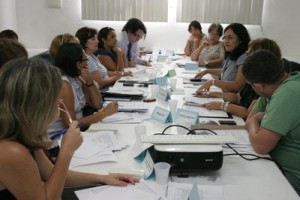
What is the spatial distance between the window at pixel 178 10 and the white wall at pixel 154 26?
13cm

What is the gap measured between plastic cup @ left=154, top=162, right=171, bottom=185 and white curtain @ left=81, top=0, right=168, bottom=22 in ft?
16.2

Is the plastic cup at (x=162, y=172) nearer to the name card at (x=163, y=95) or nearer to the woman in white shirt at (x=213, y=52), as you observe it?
the name card at (x=163, y=95)

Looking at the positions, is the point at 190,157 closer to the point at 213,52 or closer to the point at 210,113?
the point at 210,113

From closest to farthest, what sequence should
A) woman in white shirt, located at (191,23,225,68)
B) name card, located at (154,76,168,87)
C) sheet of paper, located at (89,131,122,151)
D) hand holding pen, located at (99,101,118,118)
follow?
sheet of paper, located at (89,131,122,151)
hand holding pen, located at (99,101,118,118)
name card, located at (154,76,168,87)
woman in white shirt, located at (191,23,225,68)

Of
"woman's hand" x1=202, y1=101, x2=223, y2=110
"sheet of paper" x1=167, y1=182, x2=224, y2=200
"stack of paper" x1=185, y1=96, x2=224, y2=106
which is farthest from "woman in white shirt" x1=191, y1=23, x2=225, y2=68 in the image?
"sheet of paper" x1=167, y1=182, x2=224, y2=200

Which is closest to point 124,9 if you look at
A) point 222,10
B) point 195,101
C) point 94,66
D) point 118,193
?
point 222,10

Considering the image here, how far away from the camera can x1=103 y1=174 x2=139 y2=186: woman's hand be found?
1334mm

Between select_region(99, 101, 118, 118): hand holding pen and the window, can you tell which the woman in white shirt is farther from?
select_region(99, 101, 118, 118): hand holding pen

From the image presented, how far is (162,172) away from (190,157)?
0.45ft

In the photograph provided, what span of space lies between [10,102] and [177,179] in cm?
73

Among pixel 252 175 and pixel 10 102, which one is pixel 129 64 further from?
pixel 10 102

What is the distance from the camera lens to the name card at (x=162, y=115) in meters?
2.12

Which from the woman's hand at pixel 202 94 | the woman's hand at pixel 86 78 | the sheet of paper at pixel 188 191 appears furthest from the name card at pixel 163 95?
the sheet of paper at pixel 188 191

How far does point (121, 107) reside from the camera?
7.95 feet
